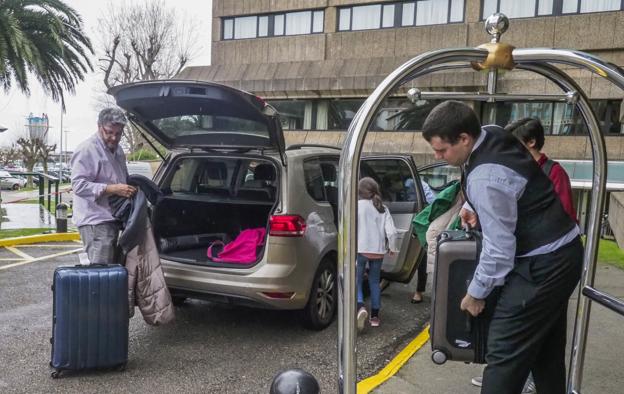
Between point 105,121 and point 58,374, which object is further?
point 105,121

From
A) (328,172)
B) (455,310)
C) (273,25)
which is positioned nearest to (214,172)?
(328,172)

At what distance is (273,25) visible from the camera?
26.0 m

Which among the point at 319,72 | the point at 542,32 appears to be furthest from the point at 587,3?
the point at 319,72

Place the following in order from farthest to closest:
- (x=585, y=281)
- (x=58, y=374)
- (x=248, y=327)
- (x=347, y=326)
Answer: (x=248, y=327) < (x=58, y=374) < (x=585, y=281) < (x=347, y=326)

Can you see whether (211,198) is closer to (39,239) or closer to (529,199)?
(529,199)

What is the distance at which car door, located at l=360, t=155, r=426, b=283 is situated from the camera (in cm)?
582

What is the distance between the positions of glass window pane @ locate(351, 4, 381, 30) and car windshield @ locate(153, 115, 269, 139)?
2026 centimetres

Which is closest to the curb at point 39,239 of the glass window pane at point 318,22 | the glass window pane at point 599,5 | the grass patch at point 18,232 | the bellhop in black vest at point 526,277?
the grass patch at point 18,232

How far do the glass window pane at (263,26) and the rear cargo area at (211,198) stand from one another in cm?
2192

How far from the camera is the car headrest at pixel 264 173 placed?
18.1 feet

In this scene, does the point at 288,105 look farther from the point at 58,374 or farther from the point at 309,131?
the point at 58,374

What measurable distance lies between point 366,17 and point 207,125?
20.7 meters

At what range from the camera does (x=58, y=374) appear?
3877 millimetres

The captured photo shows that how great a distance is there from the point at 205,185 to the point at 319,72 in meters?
19.4
